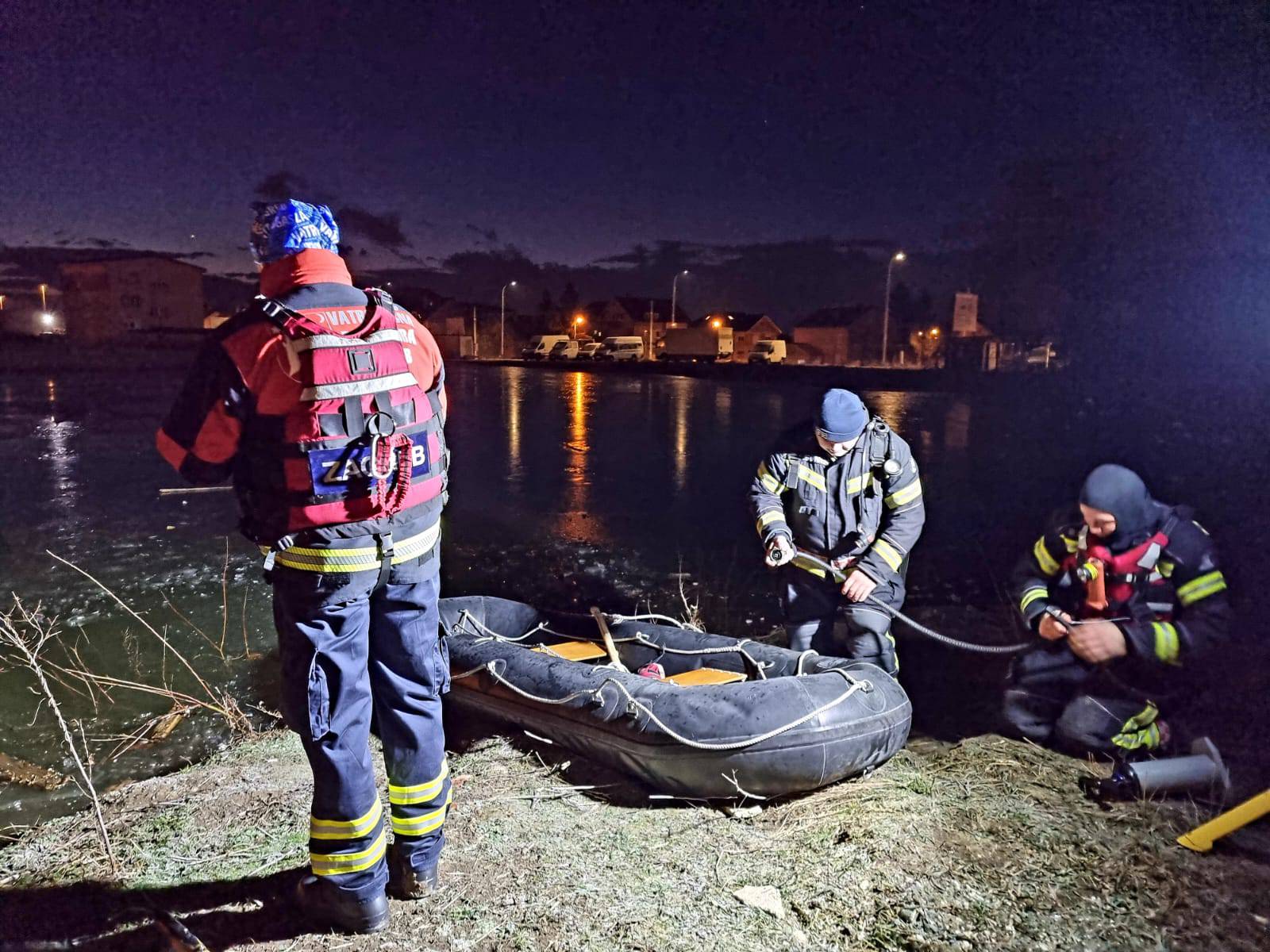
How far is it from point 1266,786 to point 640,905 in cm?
256

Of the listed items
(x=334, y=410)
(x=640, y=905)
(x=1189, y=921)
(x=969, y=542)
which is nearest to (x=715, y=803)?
(x=640, y=905)

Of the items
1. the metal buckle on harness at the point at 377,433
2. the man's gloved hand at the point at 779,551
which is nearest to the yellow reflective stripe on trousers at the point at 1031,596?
the man's gloved hand at the point at 779,551

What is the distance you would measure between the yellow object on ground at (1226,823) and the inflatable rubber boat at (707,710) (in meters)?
1.02

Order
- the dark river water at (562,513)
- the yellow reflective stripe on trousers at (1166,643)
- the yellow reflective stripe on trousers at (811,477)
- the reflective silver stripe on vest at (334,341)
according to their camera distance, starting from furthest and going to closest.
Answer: the dark river water at (562,513), the yellow reflective stripe on trousers at (811,477), the yellow reflective stripe on trousers at (1166,643), the reflective silver stripe on vest at (334,341)

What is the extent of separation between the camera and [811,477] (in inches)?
167

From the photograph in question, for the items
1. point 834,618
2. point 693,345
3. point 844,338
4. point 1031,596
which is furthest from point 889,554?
point 844,338

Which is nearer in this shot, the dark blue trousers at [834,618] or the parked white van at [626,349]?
the dark blue trousers at [834,618]

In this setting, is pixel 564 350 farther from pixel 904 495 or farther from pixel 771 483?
pixel 904 495

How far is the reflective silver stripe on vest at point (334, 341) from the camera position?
2236 millimetres

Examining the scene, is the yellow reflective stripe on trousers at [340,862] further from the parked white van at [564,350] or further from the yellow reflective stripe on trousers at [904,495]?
the parked white van at [564,350]

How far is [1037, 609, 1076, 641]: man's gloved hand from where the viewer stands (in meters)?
3.45

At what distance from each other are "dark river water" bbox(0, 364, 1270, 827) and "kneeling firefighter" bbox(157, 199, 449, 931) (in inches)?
103

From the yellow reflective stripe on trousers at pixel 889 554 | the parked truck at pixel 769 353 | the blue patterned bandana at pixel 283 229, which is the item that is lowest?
the yellow reflective stripe on trousers at pixel 889 554

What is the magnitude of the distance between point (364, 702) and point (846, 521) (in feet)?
8.65
